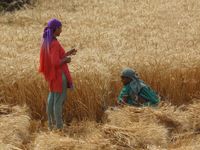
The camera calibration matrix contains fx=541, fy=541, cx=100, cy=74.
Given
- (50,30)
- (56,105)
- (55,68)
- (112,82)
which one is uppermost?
(50,30)

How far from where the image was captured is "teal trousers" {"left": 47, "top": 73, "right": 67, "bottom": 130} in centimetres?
663

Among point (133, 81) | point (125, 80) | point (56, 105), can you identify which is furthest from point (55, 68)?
point (133, 81)

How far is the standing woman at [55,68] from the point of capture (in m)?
6.53

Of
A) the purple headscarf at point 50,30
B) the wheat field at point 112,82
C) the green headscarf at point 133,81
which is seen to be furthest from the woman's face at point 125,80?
the purple headscarf at point 50,30

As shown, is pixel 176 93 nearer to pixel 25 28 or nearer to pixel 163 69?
pixel 163 69

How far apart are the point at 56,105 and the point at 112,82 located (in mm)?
978

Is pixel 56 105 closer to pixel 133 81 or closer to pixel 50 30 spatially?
pixel 50 30

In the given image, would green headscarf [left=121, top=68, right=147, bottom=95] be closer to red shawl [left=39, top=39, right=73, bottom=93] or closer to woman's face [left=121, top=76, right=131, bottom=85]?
woman's face [left=121, top=76, right=131, bottom=85]

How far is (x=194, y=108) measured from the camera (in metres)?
6.75

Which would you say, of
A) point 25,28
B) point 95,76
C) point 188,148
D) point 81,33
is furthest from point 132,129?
point 25,28

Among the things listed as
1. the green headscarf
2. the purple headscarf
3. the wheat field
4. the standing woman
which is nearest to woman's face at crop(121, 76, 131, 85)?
the green headscarf

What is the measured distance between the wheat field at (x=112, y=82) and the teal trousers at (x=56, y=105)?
195 mm

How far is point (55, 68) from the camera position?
6.55m

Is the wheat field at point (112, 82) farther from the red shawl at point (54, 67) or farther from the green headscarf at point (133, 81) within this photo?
the red shawl at point (54, 67)
